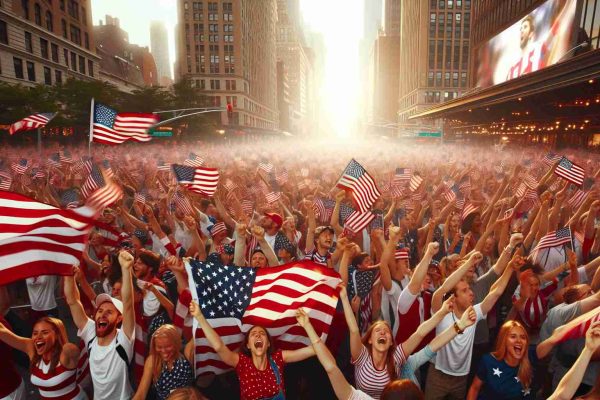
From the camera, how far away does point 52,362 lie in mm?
3803

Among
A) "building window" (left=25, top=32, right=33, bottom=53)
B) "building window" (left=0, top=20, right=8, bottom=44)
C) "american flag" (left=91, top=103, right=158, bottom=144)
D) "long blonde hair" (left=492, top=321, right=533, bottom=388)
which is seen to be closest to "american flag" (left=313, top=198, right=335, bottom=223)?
"american flag" (left=91, top=103, right=158, bottom=144)

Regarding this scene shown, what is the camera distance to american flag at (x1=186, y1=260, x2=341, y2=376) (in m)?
4.04

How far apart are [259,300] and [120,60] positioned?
96.8 meters

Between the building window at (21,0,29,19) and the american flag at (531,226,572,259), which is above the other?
the building window at (21,0,29,19)

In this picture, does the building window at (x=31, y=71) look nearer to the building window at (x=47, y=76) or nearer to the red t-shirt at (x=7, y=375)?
the building window at (x=47, y=76)

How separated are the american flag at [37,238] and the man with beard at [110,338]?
0.45m

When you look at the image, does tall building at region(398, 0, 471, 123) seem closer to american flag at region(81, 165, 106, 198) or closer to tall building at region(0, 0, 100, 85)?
tall building at region(0, 0, 100, 85)

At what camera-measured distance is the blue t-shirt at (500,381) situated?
144 inches

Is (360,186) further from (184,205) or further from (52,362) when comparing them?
(52,362)

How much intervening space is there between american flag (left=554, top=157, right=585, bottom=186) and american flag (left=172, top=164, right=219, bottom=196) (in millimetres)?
8325

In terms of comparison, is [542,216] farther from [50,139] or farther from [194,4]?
[194,4]

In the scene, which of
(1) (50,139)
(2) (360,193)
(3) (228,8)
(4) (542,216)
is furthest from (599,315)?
(3) (228,8)

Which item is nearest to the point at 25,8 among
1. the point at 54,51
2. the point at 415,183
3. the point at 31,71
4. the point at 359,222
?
the point at 54,51

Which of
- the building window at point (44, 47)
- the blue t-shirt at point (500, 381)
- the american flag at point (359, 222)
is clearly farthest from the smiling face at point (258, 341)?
the building window at point (44, 47)
